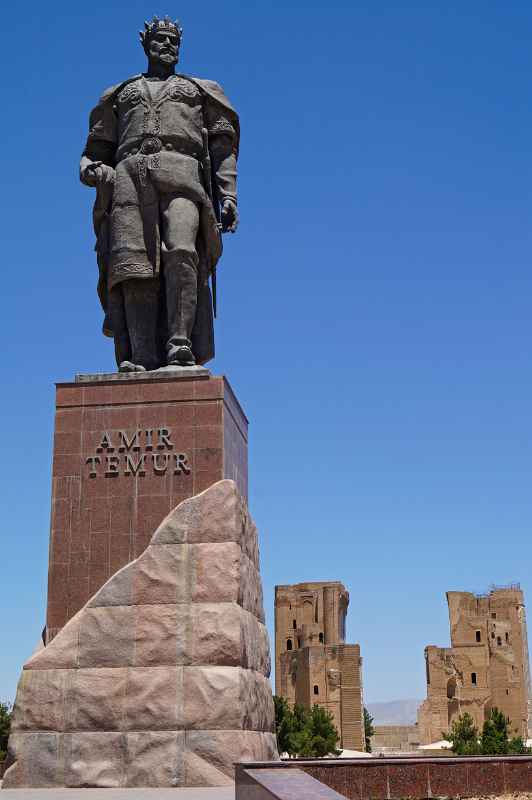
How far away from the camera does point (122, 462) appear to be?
9820mm

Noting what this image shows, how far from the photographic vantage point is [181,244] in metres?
10.5

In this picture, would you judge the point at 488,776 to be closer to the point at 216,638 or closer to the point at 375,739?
the point at 216,638

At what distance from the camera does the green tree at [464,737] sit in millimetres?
49344

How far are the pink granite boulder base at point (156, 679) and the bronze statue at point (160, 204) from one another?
7.11 ft

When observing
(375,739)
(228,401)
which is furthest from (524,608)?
(228,401)

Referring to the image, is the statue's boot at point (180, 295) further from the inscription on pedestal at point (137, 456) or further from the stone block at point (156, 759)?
the stone block at point (156, 759)

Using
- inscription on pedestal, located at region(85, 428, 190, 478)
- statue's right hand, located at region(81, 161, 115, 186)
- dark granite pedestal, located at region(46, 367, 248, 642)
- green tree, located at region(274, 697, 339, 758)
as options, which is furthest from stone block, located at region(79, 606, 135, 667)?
green tree, located at region(274, 697, 339, 758)

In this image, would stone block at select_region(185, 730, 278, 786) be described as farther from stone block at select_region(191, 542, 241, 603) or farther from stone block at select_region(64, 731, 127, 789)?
stone block at select_region(191, 542, 241, 603)

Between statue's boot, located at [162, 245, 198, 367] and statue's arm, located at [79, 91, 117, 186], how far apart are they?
1023 millimetres

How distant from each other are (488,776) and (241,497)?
3203mm

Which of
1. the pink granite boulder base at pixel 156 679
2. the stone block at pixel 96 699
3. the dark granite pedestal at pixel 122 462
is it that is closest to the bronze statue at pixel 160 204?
the dark granite pedestal at pixel 122 462

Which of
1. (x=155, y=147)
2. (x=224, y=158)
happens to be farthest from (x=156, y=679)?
(x=224, y=158)

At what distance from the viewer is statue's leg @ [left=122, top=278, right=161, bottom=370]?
1061 centimetres

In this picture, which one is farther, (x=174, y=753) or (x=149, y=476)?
(x=149, y=476)
